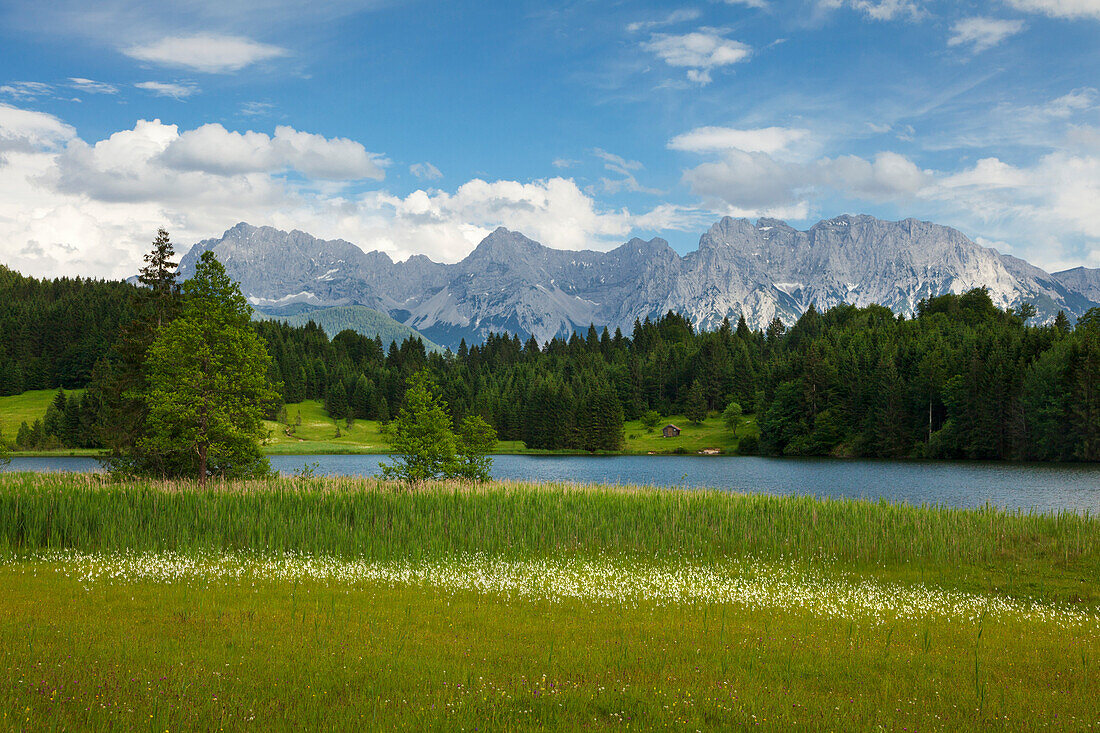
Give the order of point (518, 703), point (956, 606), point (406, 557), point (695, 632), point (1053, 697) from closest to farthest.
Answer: point (518, 703) < point (1053, 697) < point (695, 632) < point (956, 606) < point (406, 557)

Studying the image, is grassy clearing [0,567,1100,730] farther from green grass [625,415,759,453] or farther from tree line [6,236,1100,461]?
green grass [625,415,759,453]

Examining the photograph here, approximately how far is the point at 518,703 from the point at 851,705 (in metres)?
4.40

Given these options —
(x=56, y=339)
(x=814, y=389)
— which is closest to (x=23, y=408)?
(x=56, y=339)

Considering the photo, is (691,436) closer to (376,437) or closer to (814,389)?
(814,389)

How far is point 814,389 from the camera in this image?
12925 cm

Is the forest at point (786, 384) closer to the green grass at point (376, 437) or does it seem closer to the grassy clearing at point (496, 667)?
the green grass at point (376, 437)

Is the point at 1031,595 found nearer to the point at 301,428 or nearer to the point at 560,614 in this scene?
the point at 560,614

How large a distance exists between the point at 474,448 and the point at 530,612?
3208 centimetres

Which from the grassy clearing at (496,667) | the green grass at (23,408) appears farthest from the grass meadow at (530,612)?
the green grass at (23,408)

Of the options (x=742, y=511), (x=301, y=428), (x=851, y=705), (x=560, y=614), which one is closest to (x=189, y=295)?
(x=742, y=511)

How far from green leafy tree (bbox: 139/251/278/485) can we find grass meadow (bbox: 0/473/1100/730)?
32.7ft

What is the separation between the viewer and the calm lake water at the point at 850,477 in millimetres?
58312

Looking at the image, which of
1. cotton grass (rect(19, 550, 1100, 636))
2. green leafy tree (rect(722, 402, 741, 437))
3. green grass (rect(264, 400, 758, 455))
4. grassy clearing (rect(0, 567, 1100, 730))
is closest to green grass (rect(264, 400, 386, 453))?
green grass (rect(264, 400, 758, 455))

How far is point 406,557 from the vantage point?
78.2ft
